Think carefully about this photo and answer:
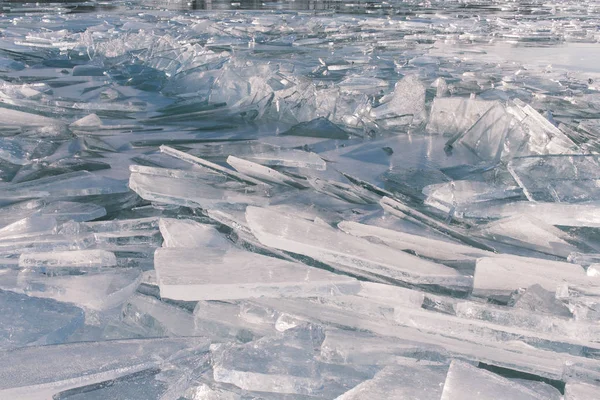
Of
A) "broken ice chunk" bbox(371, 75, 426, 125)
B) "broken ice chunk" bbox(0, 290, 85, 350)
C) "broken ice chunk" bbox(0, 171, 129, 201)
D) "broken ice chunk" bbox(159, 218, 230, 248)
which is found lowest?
"broken ice chunk" bbox(0, 290, 85, 350)

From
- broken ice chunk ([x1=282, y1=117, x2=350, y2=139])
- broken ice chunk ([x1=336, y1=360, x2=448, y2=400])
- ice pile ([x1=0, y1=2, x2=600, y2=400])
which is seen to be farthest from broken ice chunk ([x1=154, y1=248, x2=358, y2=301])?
broken ice chunk ([x1=282, y1=117, x2=350, y2=139])

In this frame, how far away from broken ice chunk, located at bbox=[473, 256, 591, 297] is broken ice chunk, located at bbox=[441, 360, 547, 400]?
400 mm

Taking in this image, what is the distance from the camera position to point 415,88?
351 centimetres

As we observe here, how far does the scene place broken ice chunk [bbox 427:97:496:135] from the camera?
324 cm

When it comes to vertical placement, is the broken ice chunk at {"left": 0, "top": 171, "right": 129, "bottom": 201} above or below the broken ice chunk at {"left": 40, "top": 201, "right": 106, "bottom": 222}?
above

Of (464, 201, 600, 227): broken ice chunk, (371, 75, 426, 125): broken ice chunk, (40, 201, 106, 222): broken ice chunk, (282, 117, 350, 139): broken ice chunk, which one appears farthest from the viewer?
(371, 75, 426, 125): broken ice chunk

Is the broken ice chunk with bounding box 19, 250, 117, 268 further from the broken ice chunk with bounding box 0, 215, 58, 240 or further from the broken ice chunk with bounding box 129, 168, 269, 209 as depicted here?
the broken ice chunk with bounding box 129, 168, 269, 209

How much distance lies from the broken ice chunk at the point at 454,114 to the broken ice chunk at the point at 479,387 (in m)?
2.21

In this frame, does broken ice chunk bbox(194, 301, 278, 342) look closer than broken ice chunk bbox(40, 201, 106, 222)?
Yes

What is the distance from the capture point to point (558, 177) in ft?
7.54

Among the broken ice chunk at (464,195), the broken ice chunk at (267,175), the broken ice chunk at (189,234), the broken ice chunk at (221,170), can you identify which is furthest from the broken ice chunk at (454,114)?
the broken ice chunk at (189,234)

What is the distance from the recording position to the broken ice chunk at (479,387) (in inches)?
43.0

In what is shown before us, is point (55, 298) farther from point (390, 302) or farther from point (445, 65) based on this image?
point (445, 65)

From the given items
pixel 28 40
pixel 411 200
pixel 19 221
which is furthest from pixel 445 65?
pixel 28 40
